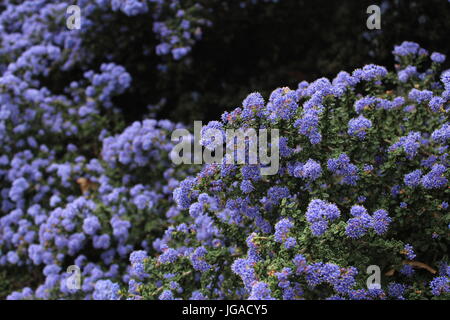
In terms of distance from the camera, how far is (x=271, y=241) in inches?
97.2

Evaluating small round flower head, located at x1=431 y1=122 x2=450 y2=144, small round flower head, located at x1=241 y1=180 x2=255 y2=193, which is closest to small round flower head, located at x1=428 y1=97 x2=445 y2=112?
small round flower head, located at x1=431 y1=122 x2=450 y2=144

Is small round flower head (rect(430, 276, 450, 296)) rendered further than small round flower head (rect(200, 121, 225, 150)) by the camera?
No

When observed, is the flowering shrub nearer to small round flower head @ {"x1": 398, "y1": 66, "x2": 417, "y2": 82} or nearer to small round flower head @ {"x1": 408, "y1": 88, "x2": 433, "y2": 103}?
small round flower head @ {"x1": 408, "y1": 88, "x2": 433, "y2": 103}

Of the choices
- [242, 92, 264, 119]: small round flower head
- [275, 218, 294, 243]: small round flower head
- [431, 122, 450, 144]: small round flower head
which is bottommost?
[275, 218, 294, 243]: small round flower head

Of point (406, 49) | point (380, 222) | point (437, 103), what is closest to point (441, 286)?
point (380, 222)

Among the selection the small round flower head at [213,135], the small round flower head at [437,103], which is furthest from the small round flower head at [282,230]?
the small round flower head at [437,103]

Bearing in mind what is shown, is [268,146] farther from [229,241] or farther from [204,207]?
[229,241]

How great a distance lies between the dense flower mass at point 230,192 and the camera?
2.48 m

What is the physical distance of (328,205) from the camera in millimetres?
2402

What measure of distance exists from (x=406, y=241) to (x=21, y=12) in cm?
462

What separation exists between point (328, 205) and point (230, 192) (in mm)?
547

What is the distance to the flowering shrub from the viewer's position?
236cm
